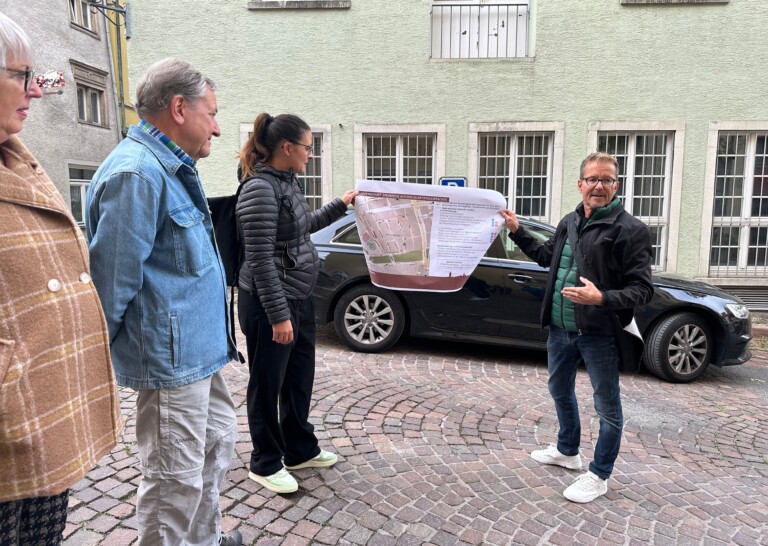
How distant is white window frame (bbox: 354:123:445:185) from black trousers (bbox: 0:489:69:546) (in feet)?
26.9

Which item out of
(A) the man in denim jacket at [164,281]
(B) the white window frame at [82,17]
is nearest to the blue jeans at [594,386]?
(A) the man in denim jacket at [164,281]

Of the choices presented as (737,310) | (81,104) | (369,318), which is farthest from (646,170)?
(81,104)

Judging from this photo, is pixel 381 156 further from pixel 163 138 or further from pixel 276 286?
pixel 163 138

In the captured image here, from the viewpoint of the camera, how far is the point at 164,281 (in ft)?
5.72

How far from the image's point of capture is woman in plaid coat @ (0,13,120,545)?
1.16 metres

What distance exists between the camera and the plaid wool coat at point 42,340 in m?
1.16

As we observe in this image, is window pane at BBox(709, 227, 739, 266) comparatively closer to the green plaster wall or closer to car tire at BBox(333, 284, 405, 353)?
the green plaster wall

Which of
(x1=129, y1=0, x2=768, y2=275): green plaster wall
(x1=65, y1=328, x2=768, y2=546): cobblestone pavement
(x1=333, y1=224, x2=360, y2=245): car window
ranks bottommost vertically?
(x1=65, y1=328, x2=768, y2=546): cobblestone pavement

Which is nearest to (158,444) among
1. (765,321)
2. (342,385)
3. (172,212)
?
(172,212)

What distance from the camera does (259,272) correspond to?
2549 mm

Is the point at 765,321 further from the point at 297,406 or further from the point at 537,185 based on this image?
the point at 297,406

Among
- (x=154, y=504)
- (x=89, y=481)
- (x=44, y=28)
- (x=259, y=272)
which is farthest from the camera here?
(x=44, y=28)

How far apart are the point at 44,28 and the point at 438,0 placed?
48.3ft

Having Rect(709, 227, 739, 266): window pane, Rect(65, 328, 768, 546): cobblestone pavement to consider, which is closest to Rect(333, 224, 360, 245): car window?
Rect(65, 328, 768, 546): cobblestone pavement
